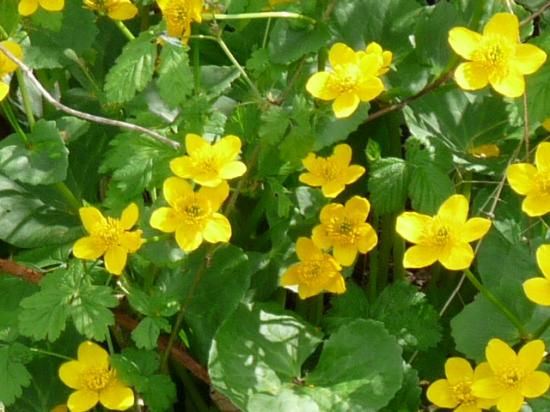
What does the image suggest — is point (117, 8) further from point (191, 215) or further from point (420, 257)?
point (420, 257)

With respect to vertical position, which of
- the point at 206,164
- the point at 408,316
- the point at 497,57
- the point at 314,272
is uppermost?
the point at 497,57

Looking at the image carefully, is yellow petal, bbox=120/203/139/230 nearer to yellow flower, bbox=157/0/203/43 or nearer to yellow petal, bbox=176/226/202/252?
yellow petal, bbox=176/226/202/252

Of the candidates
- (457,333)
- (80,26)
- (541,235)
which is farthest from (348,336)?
(80,26)

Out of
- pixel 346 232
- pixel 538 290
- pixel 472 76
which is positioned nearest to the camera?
pixel 538 290

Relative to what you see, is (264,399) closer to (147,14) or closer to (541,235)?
(541,235)

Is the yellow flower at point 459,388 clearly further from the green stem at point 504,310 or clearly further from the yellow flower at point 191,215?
the yellow flower at point 191,215

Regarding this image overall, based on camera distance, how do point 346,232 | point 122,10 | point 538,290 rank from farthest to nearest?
point 122,10
point 346,232
point 538,290

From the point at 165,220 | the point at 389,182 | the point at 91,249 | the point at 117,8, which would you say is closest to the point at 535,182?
the point at 389,182
